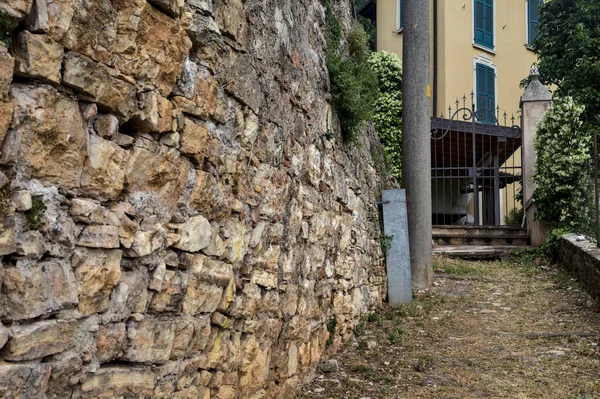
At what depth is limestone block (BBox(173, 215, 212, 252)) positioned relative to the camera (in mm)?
2312

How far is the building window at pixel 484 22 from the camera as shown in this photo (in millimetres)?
16188

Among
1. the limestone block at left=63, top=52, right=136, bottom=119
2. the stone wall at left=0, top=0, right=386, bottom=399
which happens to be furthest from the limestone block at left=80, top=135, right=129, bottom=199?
the limestone block at left=63, top=52, right=136, bottom=119

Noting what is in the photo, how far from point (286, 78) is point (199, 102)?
1.19 metres

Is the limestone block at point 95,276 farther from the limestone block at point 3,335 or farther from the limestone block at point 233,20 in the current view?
the limestone block at point 233,20

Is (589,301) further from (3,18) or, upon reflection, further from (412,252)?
(3,18)

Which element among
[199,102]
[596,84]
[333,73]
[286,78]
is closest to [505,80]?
[596,84]

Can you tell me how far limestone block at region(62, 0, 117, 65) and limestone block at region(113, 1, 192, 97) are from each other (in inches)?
1.5

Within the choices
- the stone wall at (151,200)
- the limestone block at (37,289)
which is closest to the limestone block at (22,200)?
the stone wall at (151,200)

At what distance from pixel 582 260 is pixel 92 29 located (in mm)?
6520

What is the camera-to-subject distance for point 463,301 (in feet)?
21.2

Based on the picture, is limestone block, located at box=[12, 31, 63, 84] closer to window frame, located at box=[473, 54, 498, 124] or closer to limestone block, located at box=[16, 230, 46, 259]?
limestone block, located at box=[16, 230, 46, 259]

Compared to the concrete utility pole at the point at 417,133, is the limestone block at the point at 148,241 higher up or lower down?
lower down

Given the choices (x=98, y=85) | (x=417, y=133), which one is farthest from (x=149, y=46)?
(x=417, y=133)

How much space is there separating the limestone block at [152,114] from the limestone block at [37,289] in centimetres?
57
